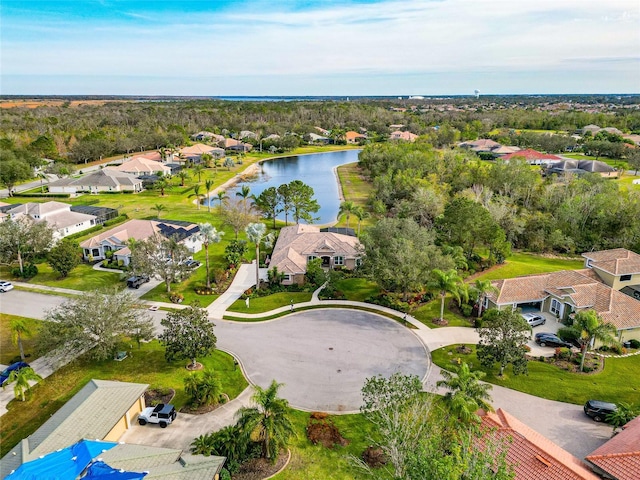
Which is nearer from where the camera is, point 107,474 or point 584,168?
point 107,474

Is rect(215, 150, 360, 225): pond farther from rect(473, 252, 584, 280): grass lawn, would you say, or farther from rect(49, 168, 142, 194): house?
rect(473, 252, 584, 280): grass lawn

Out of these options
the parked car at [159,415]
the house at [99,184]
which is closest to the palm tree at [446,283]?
the parked car at [159,415]

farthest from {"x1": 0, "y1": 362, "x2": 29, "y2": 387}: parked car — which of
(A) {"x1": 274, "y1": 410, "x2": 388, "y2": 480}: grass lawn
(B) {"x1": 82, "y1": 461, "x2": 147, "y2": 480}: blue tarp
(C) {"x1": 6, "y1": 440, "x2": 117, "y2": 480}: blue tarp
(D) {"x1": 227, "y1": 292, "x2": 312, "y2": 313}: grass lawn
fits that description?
(A) {"x1": 274, "y1": 410, "x2": 388, "y2": 480}: grass lawn

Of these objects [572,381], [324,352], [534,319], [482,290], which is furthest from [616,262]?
[324,352]

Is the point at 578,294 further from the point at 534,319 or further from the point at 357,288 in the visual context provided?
the point at 357,288

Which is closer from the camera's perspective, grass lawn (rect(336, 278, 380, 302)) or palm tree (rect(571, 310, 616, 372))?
palm tree (rect(571, 310, 616, 372))

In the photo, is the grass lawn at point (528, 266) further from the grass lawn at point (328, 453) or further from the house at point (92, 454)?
the house at point (92, 454)

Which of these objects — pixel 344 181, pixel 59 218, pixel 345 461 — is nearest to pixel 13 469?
pixel 345 461
